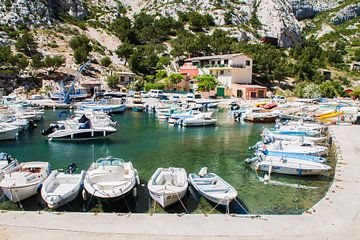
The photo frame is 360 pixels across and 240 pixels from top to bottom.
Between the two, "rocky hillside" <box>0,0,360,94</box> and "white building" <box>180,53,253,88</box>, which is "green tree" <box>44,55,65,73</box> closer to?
"rocky hillside" <box>0,0,360,94</box>

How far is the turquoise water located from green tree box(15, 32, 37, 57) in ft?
151

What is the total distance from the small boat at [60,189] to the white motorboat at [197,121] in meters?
24.9

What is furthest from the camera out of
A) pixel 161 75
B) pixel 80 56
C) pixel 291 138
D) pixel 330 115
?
pixel 161 75

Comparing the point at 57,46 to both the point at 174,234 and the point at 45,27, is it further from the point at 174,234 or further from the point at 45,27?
the point at 174,234

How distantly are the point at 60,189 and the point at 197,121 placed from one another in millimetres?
27289

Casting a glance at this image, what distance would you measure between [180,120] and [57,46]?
6066 centimetres

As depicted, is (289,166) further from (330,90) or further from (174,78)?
(330,90)

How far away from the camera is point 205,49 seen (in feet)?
318

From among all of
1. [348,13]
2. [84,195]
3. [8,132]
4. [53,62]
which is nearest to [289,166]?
[84,195]

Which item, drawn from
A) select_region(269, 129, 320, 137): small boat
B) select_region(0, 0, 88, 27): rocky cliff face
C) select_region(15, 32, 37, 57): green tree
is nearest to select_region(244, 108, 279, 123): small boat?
select_region(269, 129, 320, 137): small boat

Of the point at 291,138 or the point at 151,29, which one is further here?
the point at 151,29

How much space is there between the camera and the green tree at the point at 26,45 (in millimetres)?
78625

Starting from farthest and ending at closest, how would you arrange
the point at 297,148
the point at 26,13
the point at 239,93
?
the point at 26,13 < the point at 239,93 < the point at 297,148

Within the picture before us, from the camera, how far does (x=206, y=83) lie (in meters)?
74.4
